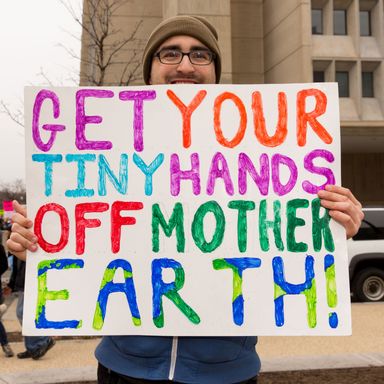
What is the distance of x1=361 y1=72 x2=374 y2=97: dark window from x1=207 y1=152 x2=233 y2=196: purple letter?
969 inches

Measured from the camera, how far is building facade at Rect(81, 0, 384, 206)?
2316 cm

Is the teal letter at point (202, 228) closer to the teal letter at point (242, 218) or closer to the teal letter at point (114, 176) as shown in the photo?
the teal letter at point (242, 218)

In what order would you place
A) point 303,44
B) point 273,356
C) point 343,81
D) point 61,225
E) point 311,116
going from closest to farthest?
1. point 61,225
2. point 311,116
3. point 273,356
4. point 303,44
5. point 343,81

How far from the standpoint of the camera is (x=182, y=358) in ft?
5.97

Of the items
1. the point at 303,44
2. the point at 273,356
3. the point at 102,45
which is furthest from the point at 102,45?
the point at 303,44

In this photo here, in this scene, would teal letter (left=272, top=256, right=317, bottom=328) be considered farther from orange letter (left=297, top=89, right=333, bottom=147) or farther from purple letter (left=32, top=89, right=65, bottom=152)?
purple letter (left=32, top=89, right=65, bottom=152)

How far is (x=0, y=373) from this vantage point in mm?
5352

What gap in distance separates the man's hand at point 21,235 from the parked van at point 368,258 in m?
8.90

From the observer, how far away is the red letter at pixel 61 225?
2025 millimetres

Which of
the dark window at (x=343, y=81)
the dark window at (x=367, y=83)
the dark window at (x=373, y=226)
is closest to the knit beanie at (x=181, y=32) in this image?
the dark window at (x=373, y=226)

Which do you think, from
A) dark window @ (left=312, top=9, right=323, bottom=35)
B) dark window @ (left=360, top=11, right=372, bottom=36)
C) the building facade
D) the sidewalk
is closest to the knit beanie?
the sidewalk

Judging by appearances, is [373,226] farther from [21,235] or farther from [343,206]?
[21,235]

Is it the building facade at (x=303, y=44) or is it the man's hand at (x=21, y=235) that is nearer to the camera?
the man's hand at (x=21, y=235)

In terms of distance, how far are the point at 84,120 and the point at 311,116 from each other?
2.89 feet
